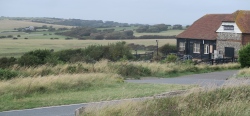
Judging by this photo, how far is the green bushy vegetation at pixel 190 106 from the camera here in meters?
9.23

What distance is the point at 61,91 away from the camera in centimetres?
1661

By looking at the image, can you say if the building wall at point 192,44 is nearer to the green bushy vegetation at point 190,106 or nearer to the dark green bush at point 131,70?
the dark green bush at point 131,70

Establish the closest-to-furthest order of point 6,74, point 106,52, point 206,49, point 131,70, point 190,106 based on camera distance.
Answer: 1. point 190,106
2. point 6,74
3. point 131,70
4. point 106,52
5. point 206,49

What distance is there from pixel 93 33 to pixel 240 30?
4591 centimetres

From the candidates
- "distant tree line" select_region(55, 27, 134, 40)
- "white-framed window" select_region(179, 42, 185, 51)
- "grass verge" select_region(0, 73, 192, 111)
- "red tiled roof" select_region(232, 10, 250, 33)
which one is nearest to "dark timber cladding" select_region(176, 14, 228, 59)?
"white-framed window" select_region(179, 42, 185, 51)

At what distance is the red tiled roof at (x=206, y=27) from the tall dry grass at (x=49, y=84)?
3375cm

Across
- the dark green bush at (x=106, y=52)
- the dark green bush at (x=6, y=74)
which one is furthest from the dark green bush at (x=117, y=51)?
the dark green bush at (x=6, y=74)

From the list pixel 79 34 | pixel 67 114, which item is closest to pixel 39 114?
pixel 67 114

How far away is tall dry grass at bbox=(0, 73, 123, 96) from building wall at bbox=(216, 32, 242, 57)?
1195 inches

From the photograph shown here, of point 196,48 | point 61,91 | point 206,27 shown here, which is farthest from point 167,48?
point 61,91

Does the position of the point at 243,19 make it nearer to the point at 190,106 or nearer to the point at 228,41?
the point at 228,41

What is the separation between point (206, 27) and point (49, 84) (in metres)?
40.4

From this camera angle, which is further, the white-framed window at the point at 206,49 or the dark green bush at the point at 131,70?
the white-framed window at the point at 206,49

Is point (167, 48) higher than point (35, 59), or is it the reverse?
point (35, 59)
